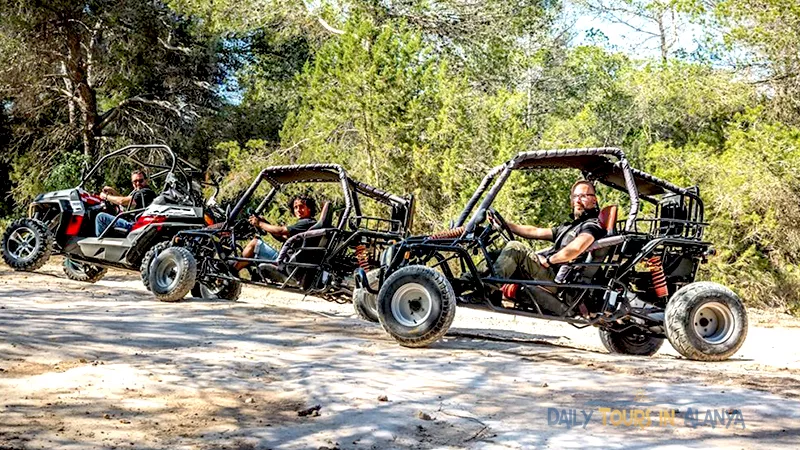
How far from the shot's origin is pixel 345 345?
317 inches

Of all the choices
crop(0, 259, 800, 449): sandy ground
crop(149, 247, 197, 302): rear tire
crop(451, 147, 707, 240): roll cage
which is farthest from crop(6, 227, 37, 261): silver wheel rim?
crop(451, 147, 707, 240): roll cage

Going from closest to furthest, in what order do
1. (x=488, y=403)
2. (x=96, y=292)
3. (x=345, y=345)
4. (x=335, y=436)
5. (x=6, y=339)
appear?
1. (x=335, y=436)
2. (x=488, y=403)
3. (x=6, y=339)
4. (x=345, y=345)
5. (x=96, y=292)

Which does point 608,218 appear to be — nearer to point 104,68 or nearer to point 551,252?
point 551,252

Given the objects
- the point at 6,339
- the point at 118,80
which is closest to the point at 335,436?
the point at 6,339

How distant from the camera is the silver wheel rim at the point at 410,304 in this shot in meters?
8.16

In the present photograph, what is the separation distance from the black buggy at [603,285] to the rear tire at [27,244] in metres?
6.74

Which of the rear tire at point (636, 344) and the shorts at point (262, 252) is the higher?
the shorts at point (262, 252)

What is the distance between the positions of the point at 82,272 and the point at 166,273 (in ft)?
11.7

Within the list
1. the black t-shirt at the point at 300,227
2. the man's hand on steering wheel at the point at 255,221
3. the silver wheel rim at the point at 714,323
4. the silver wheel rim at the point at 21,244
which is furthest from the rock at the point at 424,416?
the silver wheel rim at the point at 21,244

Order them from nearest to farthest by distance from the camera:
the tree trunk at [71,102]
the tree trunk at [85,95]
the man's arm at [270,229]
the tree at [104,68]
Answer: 1. the man's arm at [270,229]
2. the tree at [104,68]
3. the tree trunk at [85,95]
4. the tree trunk at [71,102]

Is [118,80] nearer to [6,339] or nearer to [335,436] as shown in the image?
[6,339]

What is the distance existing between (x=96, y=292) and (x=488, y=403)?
24.5ft

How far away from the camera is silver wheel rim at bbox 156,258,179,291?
11.5 meters

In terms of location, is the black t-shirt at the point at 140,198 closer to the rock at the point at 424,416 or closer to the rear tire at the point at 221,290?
the rear tire at the point at 221,290
